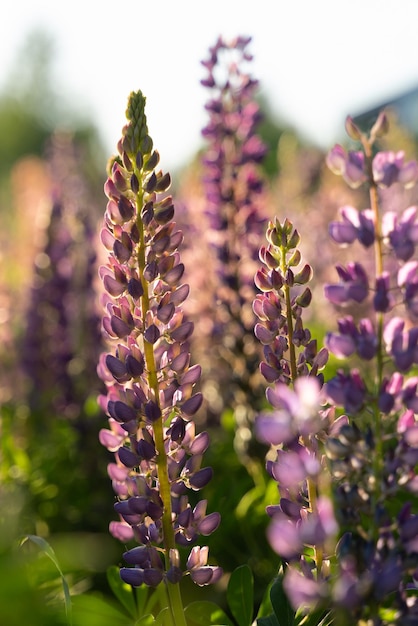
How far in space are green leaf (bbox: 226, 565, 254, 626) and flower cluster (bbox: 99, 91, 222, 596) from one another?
0.09 meters

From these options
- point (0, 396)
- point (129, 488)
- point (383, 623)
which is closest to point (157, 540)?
point (129, 488)

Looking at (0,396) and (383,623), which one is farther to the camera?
(0,396)

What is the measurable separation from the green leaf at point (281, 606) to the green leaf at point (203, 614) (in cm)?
13

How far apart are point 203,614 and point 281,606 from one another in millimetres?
164

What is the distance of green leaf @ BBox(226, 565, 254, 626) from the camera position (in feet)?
3.81

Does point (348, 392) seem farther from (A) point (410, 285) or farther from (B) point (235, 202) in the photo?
(B) point (235, 202)

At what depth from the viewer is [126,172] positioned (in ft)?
3.74

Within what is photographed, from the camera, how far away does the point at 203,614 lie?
1.19 metres

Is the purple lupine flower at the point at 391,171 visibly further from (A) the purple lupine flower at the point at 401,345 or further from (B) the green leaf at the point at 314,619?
(B) the green leaf at the point at 314,619

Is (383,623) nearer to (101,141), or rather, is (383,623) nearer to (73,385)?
(73,385)

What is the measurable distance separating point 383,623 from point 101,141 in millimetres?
35192

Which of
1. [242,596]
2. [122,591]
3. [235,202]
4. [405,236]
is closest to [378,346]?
[405,236]

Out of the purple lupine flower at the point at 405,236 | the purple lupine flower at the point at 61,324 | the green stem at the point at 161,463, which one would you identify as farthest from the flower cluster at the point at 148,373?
the purple lupine flower at the point at 61,324

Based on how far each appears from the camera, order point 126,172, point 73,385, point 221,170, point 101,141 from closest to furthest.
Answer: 1. point 126,172
2. point 221,170
3. point 73,385
4. point 101,141
